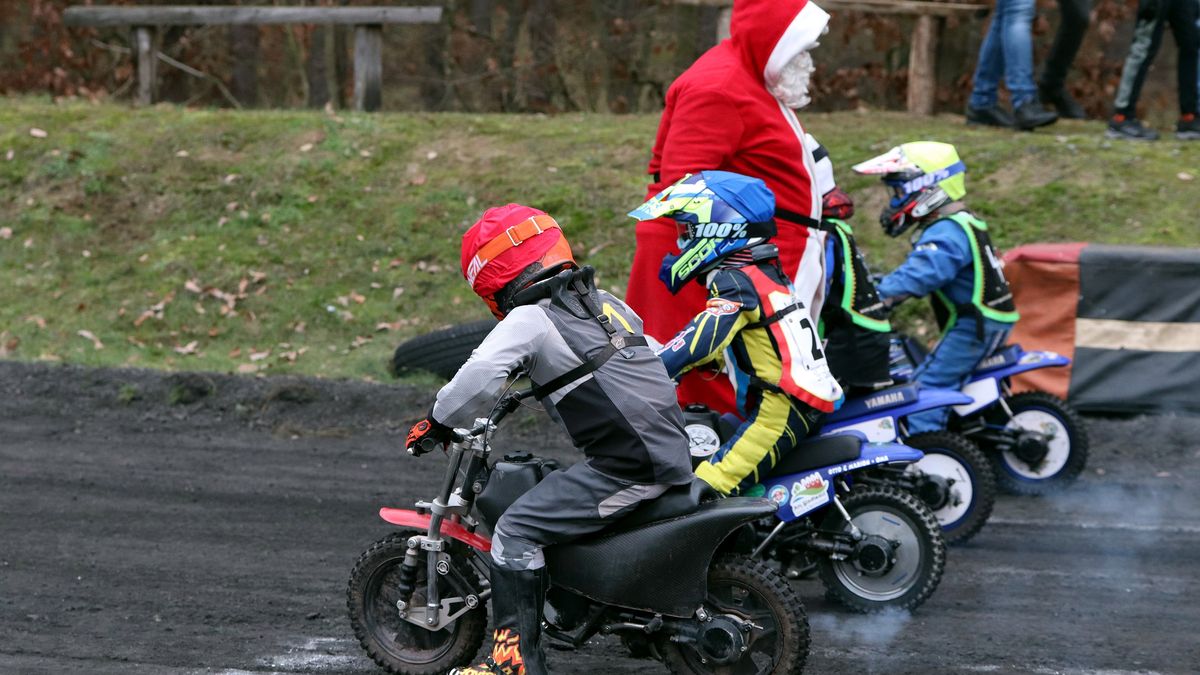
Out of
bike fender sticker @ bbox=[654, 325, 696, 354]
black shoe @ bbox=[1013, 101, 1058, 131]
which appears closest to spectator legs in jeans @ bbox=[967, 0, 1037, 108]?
black shoe @ bbox=[1013, 101, 1058, 131]

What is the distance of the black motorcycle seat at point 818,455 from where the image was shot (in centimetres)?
586

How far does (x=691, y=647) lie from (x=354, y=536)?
8.11 feet

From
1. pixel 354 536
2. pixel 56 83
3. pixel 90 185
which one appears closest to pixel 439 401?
pixel 354 536

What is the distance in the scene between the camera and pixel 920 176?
25.3 feet

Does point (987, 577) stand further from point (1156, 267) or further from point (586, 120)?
point (586, 120)

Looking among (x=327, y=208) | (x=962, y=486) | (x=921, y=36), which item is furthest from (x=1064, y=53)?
(x=962, y=486)

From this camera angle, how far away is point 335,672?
207 inches

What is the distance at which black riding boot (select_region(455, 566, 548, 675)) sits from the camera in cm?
480

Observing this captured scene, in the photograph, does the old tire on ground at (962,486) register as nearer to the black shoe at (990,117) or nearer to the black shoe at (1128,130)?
the black shoe at (1128,130)

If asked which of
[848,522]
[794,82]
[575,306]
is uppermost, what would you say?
[794,82]

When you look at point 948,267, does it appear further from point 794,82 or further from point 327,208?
point 327,208

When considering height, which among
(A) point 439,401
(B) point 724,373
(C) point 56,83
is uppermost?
(A) point 439,401

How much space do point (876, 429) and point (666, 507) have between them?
1935 millimetres

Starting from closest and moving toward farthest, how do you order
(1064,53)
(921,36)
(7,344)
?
(7,344), (1064,53), (921,36)
